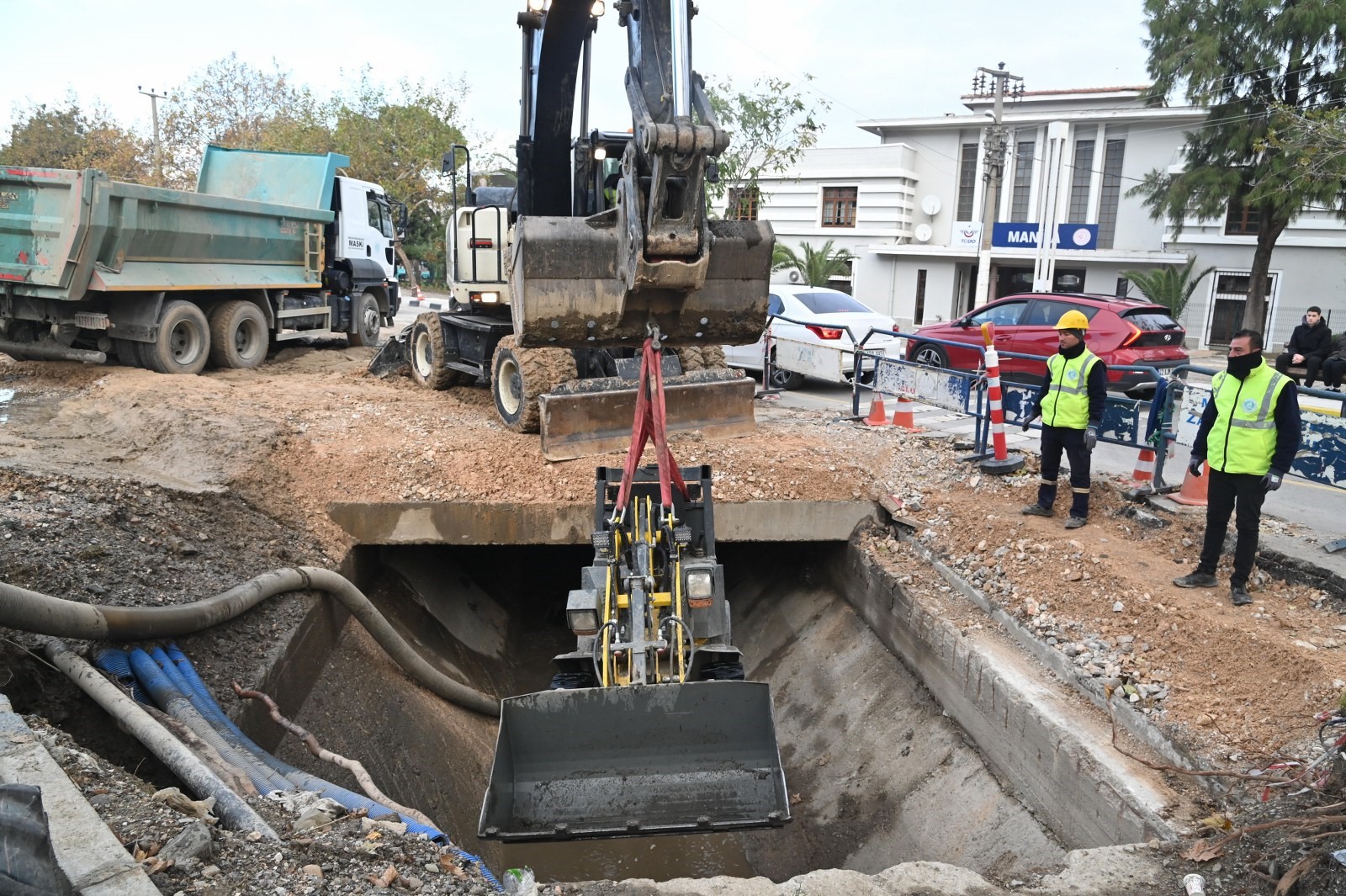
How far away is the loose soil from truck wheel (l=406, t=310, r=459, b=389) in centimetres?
31

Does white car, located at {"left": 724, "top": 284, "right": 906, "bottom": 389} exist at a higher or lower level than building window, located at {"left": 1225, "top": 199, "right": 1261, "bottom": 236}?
lower

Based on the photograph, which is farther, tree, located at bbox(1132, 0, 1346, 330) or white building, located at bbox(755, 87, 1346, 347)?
white building, located at bbox(755, 87, 1346, 347)

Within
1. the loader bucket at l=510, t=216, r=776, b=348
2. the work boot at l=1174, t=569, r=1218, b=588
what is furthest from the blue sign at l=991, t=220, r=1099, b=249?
the loader bucket at l=510, t=216, r=776, b=348

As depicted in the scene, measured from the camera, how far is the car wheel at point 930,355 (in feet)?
44.7

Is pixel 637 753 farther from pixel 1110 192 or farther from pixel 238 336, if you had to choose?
pixel 1110 192

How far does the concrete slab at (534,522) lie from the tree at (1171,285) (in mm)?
20157

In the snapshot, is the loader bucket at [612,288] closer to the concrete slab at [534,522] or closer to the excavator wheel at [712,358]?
the concrete slab at [534,522]

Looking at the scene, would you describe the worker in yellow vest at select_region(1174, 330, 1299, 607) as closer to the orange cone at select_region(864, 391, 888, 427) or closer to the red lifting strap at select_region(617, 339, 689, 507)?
the red lifting strap at select_region(617, 339, 689, 507)

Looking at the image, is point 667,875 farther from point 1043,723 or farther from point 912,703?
point 1043,723

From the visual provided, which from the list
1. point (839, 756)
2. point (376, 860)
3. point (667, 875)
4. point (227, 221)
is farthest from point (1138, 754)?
point (227, 221)

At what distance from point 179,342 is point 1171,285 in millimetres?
22731

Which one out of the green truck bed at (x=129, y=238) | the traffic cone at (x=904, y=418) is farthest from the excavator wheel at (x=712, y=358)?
the green truck bed at (x=129, y=238)

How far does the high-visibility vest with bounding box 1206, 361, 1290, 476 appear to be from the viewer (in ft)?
17.9

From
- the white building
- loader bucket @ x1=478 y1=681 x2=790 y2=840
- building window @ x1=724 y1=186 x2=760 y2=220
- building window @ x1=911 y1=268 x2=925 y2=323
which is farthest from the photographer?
building window @ x1=911 y1=268 x2=925 y2=323
